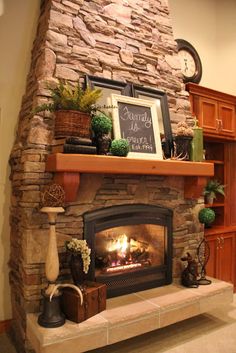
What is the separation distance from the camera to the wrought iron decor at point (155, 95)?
2.60 meters

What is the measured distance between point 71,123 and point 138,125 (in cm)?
70

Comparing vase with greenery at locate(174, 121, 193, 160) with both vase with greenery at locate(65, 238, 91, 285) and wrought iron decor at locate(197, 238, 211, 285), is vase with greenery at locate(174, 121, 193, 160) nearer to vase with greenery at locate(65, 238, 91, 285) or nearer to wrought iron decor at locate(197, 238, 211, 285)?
wrought iron decor at locate(197, 238, 211, 285)

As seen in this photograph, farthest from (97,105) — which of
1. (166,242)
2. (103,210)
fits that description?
(166,242)

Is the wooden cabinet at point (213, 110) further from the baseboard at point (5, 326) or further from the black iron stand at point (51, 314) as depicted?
the baseboard at point (5, 326)

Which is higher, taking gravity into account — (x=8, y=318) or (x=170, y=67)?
(x=170, y=67)

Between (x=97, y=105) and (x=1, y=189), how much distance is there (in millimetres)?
1070

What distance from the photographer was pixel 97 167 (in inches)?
84.6

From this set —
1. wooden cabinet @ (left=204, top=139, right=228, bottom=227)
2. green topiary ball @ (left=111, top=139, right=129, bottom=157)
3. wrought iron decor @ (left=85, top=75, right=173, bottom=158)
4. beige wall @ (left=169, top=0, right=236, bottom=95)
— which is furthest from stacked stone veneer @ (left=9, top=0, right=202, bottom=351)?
beige wall @ (left=169, top=0, right=236, bottom=95)

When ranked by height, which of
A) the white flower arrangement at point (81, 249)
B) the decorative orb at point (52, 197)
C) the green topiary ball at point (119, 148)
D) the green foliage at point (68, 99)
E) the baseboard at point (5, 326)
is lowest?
the baseboard at point (5, 326)

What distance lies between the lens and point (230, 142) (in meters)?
3.88

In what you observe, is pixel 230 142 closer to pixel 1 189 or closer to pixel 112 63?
pixel 112 63

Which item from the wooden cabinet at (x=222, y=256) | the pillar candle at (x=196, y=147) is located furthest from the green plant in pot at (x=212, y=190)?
the pillar candle at (x=196, y=147)

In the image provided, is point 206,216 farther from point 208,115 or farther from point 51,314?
point 51,314

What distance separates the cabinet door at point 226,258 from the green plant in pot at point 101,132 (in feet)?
6.53
